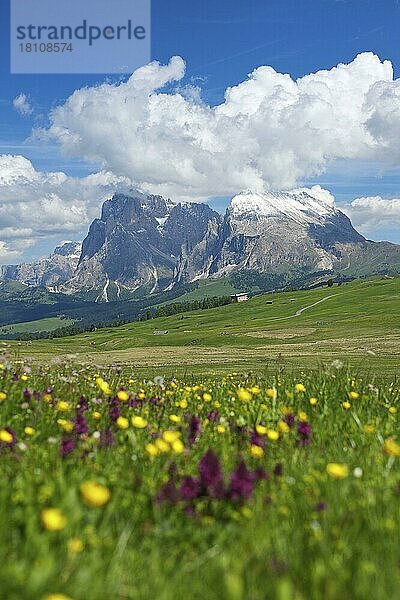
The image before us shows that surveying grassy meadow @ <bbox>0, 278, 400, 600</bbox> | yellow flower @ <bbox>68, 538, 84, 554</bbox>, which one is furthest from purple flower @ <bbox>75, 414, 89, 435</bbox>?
yellow flower @ <bbox>68, 538, 84, 554</bbox>

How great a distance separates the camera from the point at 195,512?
14.2ft

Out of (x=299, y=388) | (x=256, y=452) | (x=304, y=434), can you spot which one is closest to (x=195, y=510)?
(x=256, y=452)

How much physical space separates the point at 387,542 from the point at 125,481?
2.19 metres

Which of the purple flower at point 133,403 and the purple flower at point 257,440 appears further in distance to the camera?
the purple flower at point 133,403

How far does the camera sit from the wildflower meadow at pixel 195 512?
10.2ft

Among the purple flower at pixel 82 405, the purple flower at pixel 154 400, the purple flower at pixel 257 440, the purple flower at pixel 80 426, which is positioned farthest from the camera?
the purple flower at pixel 154 400

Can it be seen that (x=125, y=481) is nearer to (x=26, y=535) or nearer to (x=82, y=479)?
(x=82, y=479)

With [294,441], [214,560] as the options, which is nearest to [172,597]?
[214,560]

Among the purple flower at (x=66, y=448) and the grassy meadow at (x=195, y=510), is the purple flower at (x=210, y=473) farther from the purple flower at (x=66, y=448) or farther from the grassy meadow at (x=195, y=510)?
the purple flower at (x=66, y=448)

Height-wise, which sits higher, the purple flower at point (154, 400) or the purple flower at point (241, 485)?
the purple flower at point (241, 485)

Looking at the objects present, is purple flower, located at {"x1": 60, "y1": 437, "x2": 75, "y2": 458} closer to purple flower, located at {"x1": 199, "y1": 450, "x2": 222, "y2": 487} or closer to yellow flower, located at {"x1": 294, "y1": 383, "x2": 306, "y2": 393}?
purple flower, located at {"x1": 199, "y1": 450, "x2": 222, "y2": 487}

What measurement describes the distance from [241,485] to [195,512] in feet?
1.42

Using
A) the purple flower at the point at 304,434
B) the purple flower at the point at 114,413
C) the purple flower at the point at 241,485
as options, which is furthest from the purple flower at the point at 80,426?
the purple flower at the point at 304,434

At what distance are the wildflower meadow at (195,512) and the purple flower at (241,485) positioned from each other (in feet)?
0.05
